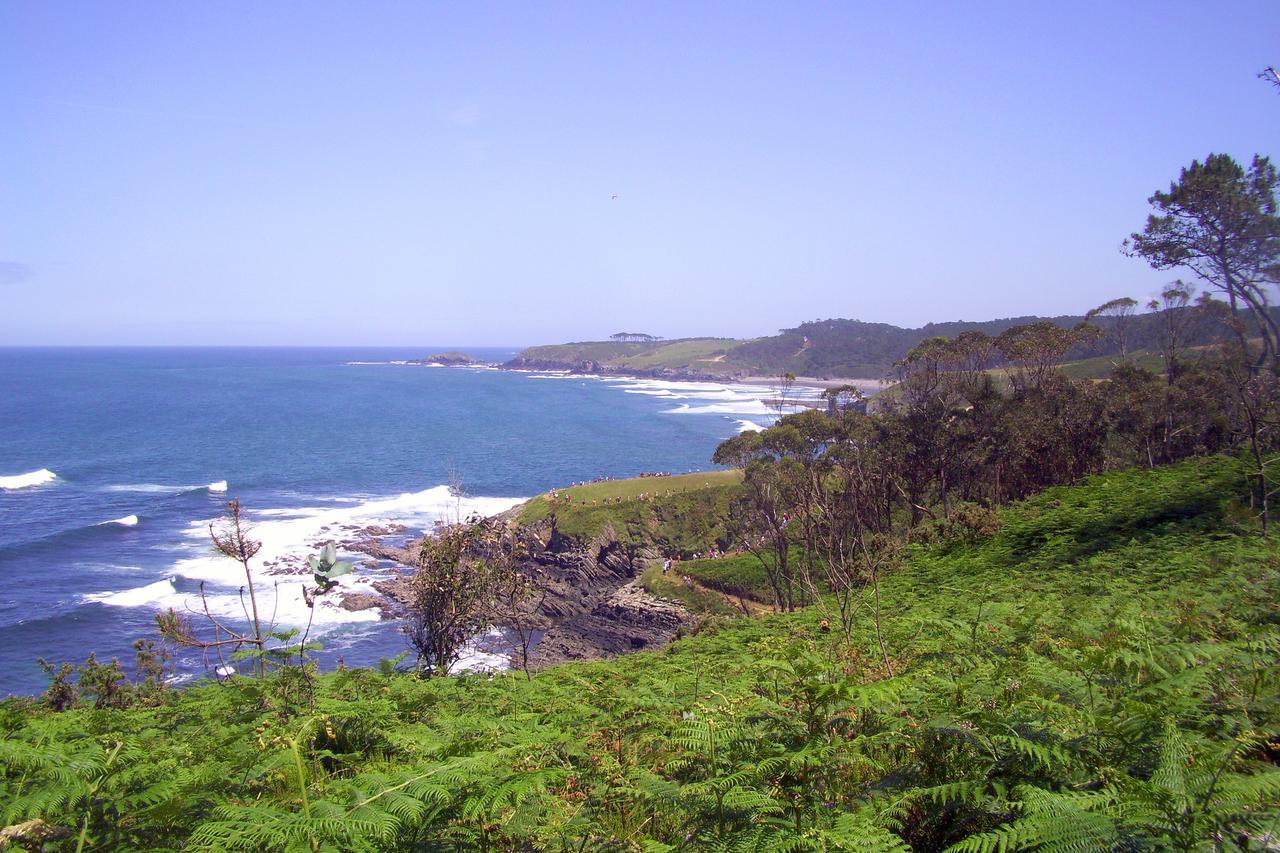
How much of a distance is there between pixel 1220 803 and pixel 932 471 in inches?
1182

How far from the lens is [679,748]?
4691 millimetres

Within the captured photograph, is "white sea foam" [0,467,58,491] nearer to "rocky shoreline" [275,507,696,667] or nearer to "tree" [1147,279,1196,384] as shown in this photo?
"rocky shoreline" [275,507,696,667]

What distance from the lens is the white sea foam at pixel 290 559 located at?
32750mm

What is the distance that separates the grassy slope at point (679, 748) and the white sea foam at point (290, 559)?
1608 centimetres

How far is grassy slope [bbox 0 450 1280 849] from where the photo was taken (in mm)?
2988

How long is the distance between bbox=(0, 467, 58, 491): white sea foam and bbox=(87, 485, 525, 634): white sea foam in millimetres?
19201

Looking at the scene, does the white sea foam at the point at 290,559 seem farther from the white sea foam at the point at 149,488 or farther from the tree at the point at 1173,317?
the tree at the point at 1173,317

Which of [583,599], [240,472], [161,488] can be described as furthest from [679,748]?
[240,472]

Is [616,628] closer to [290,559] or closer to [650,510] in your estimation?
[650,510]

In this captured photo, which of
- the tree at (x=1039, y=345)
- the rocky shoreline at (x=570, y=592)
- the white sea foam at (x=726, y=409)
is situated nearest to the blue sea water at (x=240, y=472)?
the white sea foam at (x=726, y=409)

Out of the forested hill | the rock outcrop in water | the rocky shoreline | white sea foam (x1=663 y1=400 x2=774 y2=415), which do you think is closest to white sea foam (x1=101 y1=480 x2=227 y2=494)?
the rocky shoreline

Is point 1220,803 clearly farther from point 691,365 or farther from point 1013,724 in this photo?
point 691,365

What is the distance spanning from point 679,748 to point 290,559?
130 feet

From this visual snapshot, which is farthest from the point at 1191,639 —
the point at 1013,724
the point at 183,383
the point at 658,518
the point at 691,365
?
the point at 691,365
